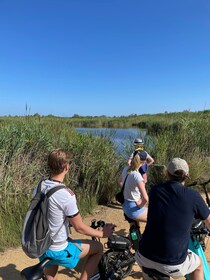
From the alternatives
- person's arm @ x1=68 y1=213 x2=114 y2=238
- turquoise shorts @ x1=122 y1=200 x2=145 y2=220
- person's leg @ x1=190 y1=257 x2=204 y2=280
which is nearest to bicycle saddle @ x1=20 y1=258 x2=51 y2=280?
person's arm @ x1=68 y1=213 x2=114 y2=238

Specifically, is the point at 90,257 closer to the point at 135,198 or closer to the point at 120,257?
the point at 120,257

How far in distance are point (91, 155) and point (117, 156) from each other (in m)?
0.92

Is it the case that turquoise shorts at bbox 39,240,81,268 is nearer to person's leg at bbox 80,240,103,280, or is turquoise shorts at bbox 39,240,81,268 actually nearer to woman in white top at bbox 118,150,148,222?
person's leg at bbox 80,240,103,280

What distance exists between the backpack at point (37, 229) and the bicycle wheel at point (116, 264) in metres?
0.95

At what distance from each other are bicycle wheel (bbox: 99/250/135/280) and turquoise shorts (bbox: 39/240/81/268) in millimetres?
590

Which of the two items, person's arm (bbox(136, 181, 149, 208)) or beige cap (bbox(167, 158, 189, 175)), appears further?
person's arm (bbox(136, 181, 149, 208))

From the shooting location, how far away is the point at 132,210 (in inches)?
169

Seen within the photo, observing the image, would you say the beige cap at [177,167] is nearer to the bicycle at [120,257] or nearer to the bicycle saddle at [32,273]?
the bicycle at [120,257]

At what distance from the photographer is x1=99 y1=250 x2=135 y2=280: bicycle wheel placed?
340 centimetres

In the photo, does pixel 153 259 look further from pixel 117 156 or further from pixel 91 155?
pixel 117 156

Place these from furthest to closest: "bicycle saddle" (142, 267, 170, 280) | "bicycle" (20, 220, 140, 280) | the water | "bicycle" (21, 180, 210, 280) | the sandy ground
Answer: the water < the sandy ground < "bicycle" (20, 220, 140, 280) < "bicycle" (21, 180, 210, 280) < "bicycle saddle" (142, 267, 170, 280)

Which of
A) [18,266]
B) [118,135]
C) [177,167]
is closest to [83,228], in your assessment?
[177,167]

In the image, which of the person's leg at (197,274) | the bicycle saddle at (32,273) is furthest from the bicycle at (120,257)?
the person's leg at (197,274)

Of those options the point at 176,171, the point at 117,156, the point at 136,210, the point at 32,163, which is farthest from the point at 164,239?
the point at 117,156
